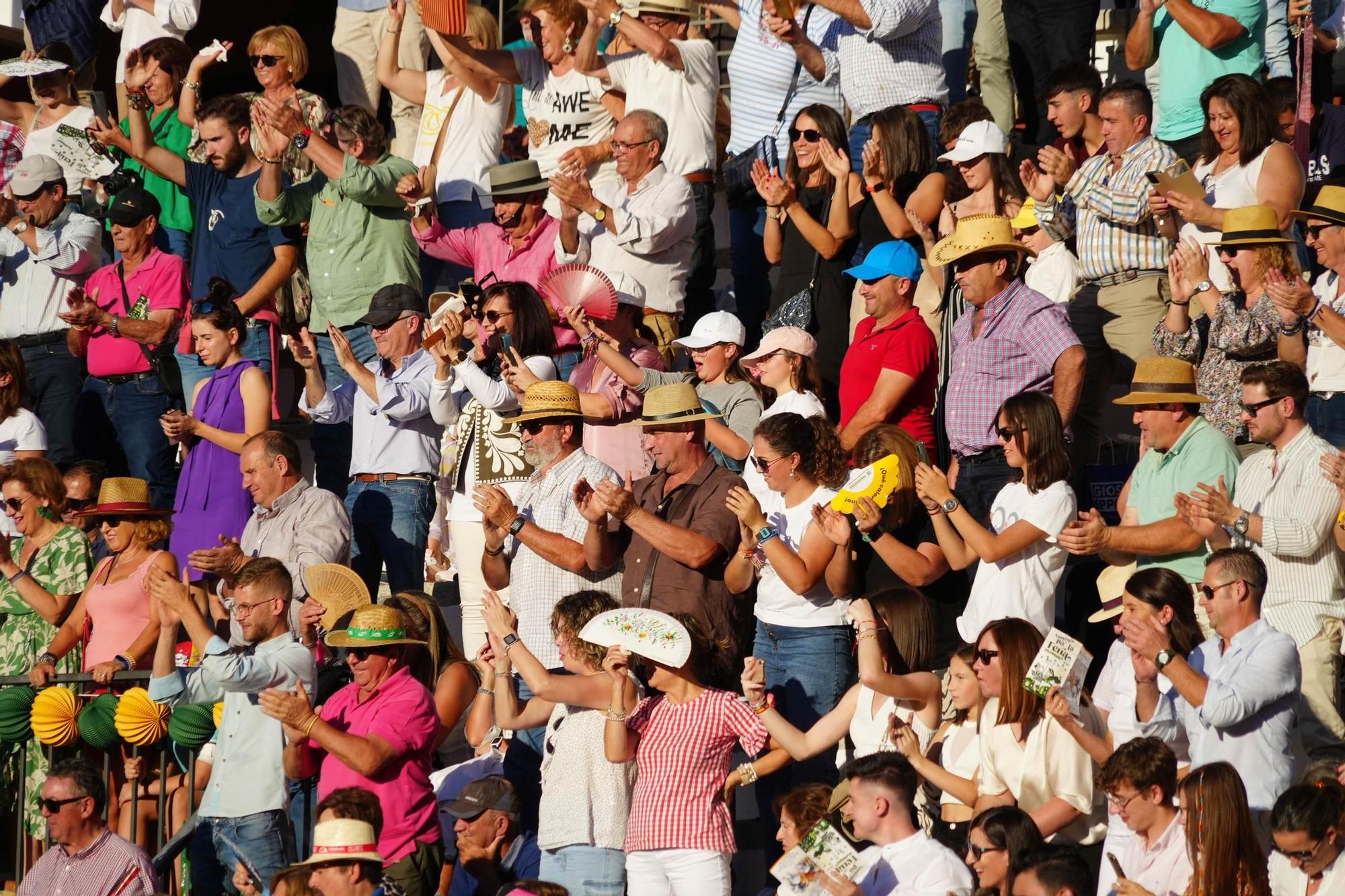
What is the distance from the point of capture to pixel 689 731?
7.59 meters

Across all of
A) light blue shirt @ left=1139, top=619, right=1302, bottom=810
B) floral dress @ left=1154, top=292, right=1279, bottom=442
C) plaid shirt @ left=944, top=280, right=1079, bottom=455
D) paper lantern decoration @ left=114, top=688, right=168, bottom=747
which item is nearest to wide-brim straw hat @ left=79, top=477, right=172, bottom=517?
paper lantern decoration @ left=114, top=688, right=168, bottom=747

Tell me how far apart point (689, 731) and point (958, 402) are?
7.14 ft

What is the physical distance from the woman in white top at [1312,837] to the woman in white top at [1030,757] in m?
0.77

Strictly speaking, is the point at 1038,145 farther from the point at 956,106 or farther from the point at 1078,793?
the point at 1078,793

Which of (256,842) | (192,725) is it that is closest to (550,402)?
(192,725)

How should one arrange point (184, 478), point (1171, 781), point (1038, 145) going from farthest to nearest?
point (1038, 145) < point (184, 478) < point (1171, 781)

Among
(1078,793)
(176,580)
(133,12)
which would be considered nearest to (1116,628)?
(1078,793)

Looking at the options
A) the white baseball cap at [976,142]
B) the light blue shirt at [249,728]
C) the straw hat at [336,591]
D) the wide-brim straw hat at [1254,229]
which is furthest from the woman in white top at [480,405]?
the wide-brim straw hat at [1254,229]

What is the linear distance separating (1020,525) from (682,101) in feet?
13.2

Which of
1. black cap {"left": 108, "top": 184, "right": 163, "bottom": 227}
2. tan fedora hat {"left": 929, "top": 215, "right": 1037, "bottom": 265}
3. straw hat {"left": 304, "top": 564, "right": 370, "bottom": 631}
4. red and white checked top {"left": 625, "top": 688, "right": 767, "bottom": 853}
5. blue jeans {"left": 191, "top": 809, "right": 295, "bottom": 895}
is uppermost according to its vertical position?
tan fedora hat {"left": 929, "top": 215, "right": 1037, "bottom": 265}

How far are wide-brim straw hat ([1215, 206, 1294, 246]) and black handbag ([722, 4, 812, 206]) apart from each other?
2.89 metres

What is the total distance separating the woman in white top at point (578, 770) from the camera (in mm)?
7707

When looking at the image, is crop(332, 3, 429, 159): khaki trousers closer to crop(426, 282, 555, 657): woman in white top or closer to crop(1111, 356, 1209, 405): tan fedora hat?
crop(426, 282, 555, 657): woman in white top

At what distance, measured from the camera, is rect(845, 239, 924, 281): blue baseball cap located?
920cm
